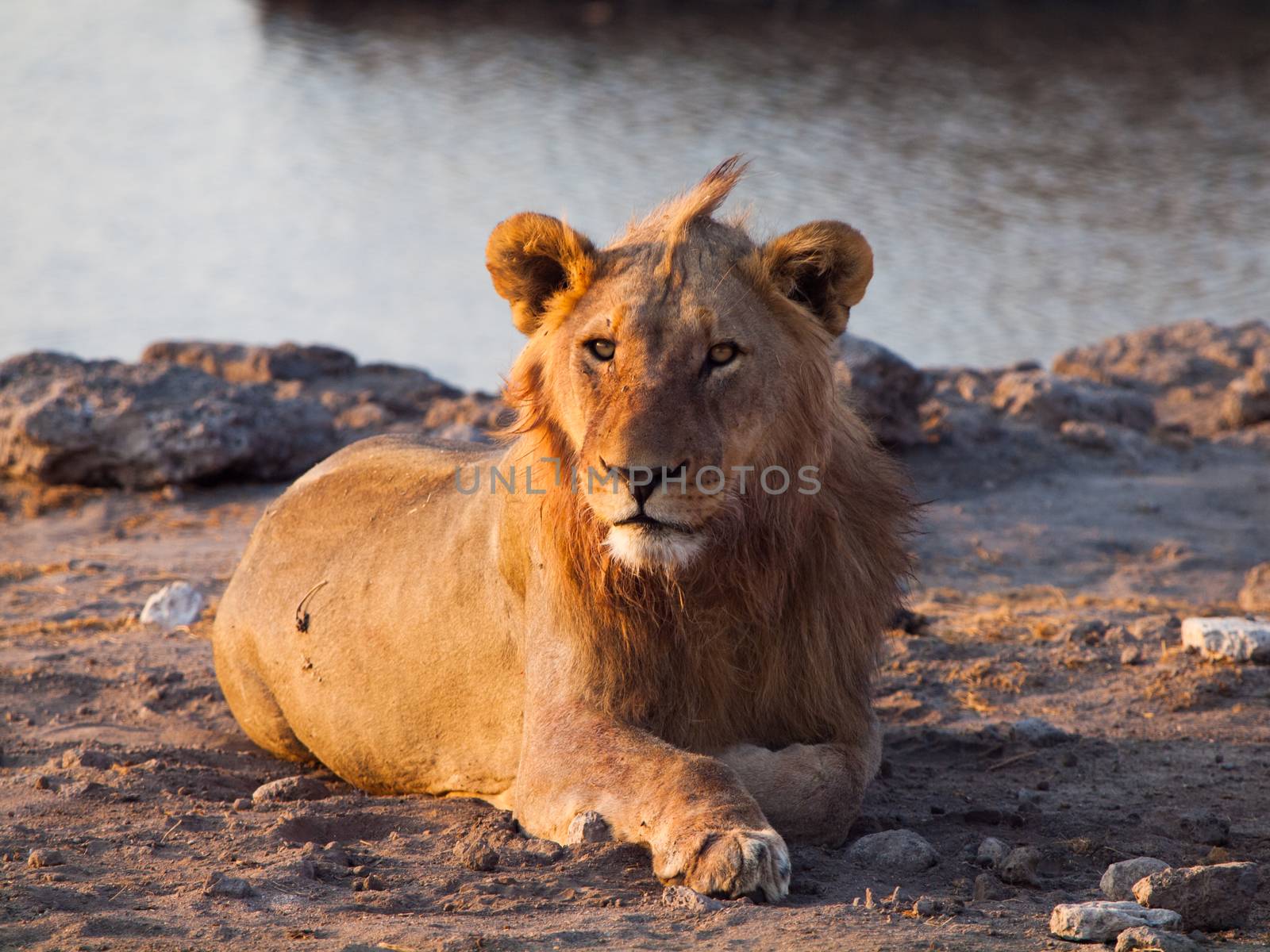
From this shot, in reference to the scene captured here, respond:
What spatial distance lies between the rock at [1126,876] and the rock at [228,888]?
6.94 ft

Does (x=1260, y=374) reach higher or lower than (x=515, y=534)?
higher

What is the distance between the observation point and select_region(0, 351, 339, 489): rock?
927 cm

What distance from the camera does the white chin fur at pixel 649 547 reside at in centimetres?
396

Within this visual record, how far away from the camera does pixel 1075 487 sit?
9586 mm

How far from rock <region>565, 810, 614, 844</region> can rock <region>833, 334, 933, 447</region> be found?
15.9ft

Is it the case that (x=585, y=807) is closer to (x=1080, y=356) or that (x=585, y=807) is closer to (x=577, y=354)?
(x=577, y=354)

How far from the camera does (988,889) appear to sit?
13.2 ft

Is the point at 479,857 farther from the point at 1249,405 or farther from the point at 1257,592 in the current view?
the point at 1249,405

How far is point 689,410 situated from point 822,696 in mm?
1087

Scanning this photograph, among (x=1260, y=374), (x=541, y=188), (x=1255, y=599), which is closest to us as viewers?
(x=1255, y=599)

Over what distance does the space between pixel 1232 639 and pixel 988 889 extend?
2.77 m

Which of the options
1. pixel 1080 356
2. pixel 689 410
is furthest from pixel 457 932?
pixel 1080 356

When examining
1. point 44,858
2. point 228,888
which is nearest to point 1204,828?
point 228,888

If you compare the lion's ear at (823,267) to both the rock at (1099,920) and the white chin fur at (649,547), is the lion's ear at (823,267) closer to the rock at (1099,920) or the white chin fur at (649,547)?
the white chin fur at (649,547)
